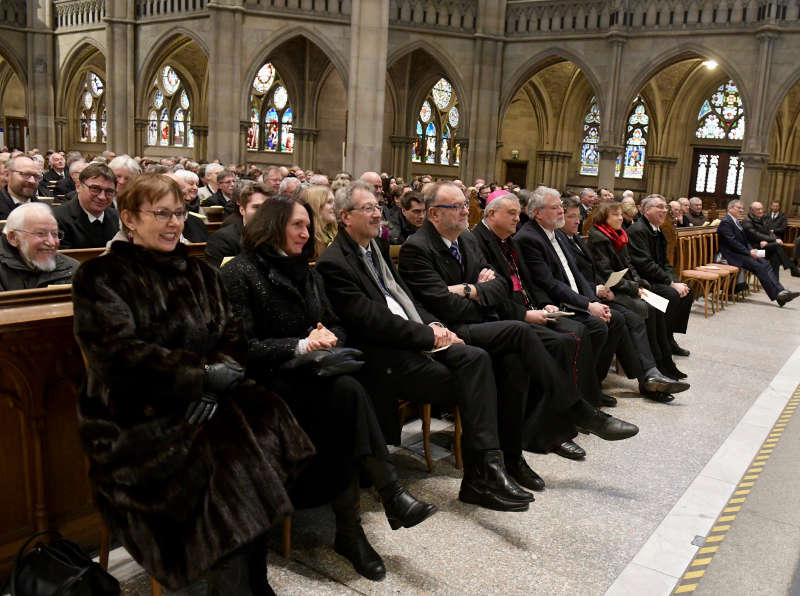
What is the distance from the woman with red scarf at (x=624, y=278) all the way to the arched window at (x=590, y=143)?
18.4 metres

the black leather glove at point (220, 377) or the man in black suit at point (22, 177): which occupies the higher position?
the man in black suit at point (22, 177)

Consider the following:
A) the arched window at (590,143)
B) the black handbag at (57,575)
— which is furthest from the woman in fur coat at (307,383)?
the arched window at (590,143)

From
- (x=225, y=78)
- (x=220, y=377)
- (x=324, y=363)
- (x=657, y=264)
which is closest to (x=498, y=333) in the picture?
(x=324, y=363)

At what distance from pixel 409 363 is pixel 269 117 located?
71.8 feet

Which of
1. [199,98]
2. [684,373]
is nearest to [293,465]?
[684,373]

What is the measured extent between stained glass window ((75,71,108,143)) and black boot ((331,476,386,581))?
28.2 meters

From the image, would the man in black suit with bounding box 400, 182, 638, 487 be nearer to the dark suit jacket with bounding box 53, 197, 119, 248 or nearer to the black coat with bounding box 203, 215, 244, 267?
the black coat with bounding box 203, 215, 244, 267

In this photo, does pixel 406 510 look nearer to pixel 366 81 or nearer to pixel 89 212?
pixel 89 212

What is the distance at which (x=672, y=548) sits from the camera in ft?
10.3

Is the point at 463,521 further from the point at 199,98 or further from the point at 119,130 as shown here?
the point at 199,98

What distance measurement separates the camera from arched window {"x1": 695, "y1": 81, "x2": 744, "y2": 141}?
21234 mm

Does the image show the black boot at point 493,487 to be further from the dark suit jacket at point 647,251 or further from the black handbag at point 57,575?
the dark suit jacket at point 647,251

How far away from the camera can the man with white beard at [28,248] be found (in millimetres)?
3568

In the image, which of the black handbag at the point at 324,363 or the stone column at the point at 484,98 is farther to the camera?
the stone column at the point at 484,98
